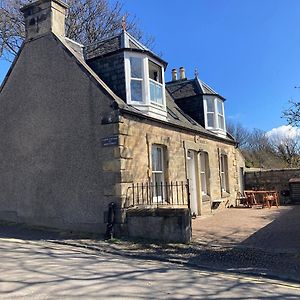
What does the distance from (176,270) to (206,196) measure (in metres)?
9.96

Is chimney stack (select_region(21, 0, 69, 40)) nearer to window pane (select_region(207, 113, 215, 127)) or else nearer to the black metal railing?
the black metal railing

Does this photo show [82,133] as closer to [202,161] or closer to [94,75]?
[94,75]

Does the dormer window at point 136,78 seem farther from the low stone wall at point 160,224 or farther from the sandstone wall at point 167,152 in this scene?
the low stone wall at point 160,224

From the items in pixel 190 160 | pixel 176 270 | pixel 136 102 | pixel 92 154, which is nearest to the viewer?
pixel 176 270

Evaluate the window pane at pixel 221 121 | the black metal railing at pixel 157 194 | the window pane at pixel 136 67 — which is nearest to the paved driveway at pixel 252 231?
the black metal railing at pixel 157 194

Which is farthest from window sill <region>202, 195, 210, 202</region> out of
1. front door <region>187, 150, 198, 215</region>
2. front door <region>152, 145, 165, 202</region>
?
front door <region>152, 145, 165, 202</region>

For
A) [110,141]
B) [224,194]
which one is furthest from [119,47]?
[224,194]

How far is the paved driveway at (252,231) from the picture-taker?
9.79 meters

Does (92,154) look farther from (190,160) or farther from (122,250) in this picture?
(190,160)

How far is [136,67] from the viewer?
1305cm

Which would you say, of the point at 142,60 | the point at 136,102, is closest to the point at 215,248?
the point at 136,102

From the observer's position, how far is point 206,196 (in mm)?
17094

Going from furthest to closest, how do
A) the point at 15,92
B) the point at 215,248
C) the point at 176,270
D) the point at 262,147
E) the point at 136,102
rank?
the point at 262,147
the point at 15,92
the point at 136,102
the point at 215,248
the point at 176,270

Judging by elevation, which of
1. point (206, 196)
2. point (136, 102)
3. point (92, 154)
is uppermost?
point (136, 102)
